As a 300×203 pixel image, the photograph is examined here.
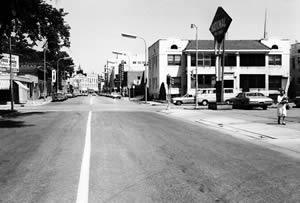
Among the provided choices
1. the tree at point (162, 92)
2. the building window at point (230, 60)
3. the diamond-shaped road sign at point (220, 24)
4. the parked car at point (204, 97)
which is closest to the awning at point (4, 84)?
the tree at point (162, 92)

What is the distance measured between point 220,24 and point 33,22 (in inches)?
627

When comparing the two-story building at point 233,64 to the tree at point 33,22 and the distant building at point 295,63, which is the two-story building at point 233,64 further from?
the tree at point 33,22

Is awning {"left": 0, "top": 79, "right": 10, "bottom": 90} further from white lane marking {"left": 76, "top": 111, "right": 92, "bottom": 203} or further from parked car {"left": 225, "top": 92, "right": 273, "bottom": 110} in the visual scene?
white lane marking {"left": 76, "top": 111, "right": 92, "bottom": 203}

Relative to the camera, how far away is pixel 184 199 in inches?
204

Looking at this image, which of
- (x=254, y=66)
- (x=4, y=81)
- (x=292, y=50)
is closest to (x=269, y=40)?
(x=254, y=66)

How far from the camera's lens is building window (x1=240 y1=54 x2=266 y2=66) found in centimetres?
5341

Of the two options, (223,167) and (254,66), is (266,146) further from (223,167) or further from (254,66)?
(254,66)

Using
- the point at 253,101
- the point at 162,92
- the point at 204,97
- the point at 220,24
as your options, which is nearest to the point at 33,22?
the point at 220,24

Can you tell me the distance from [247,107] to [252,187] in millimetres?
26509

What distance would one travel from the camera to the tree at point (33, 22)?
720 inches

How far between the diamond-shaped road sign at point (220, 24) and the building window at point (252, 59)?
23023 millimetres

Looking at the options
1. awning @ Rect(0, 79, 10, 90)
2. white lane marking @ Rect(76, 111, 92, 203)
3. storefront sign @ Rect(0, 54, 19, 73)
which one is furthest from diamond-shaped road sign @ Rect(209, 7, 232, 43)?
awning @ Rect(0, 79, 10, 90)

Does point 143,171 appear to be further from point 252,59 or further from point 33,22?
point 252,59

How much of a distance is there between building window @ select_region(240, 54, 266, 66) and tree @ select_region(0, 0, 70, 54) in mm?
34689
